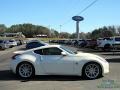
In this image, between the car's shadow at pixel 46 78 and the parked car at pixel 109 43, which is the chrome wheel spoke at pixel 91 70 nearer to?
the car's shadow at pixel 46 78

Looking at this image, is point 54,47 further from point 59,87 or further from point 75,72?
point 59,87

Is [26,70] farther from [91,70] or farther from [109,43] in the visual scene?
[109,43]

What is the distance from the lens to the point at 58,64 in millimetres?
13828

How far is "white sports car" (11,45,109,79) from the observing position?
1372 cm

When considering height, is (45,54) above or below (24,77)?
above

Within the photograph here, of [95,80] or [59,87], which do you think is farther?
[95,80]

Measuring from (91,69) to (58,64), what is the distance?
1361 mm

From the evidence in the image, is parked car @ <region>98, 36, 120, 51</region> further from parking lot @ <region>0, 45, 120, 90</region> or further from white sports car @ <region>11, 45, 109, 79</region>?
white sports car @ <region>11, 45, 109, 79</region>

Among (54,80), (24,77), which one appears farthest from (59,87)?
(24,77)

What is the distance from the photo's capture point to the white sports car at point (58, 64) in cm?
1372

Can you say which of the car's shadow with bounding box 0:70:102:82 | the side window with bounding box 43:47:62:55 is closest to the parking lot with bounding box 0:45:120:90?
the car's shadow with bounding box 0:70:102:82

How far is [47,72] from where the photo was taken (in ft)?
45.7

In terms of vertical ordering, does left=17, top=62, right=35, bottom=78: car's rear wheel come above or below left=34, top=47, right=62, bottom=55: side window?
below

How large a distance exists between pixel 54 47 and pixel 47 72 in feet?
3.59
